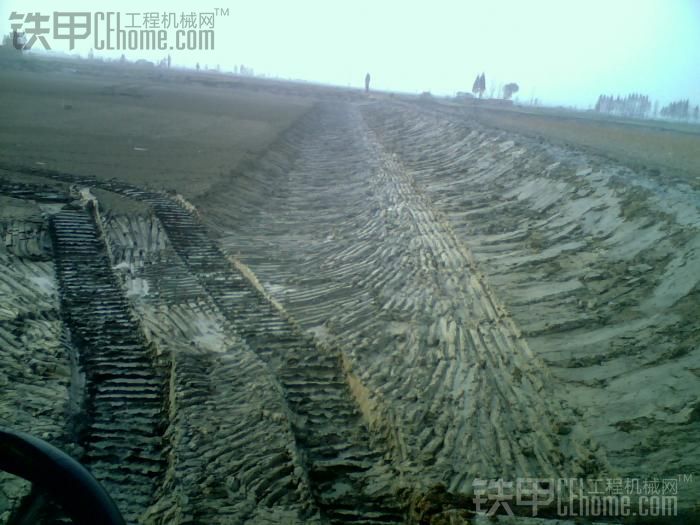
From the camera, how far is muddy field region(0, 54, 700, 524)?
4406mm

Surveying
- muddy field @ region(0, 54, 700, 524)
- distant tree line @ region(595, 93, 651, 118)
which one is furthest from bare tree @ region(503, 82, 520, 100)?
muddy field @ region(0, 54, 700, 524)

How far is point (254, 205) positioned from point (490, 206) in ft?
18.9

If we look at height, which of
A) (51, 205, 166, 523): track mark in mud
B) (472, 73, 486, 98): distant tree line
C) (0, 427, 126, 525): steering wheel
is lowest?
(51, 205, 166, 523): track mark in mud

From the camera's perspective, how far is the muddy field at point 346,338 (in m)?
4.41

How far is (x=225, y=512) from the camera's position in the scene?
3.91 meters

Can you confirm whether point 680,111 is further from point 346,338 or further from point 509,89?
point 346,338

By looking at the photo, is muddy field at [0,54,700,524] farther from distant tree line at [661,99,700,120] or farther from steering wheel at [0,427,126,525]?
distant tree line at [661,99,700,120]

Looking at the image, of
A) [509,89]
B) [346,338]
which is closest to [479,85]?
[509,89]

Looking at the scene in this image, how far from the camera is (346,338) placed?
6.83 m

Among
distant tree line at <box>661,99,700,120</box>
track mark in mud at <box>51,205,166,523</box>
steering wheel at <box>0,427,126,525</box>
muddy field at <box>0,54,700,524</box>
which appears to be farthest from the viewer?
distant tree line at <box>661,99,700,120</box>

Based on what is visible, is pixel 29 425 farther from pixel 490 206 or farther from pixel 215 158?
pixel 215 158

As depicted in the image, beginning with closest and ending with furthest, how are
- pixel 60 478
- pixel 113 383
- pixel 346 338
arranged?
1. pixel 60 478
2. pixel 113 383
3. pixel 346 338

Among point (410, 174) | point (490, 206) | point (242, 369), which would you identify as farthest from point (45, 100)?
point (242, 369)

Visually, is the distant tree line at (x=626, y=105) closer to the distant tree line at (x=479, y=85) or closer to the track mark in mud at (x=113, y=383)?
the distant tree line at (x=479, y=85)
